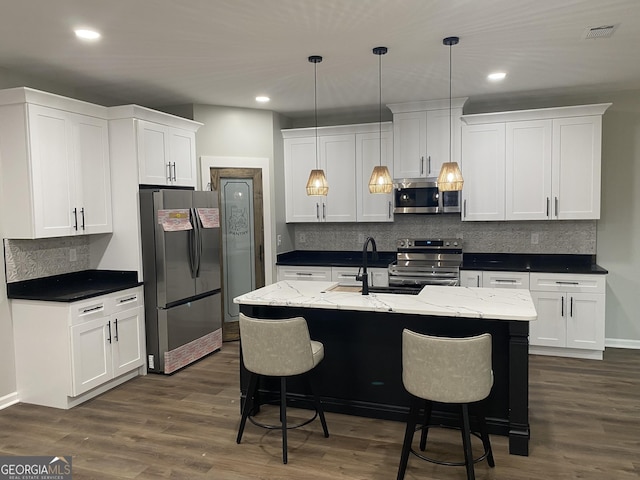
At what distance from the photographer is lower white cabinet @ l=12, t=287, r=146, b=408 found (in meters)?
3.82

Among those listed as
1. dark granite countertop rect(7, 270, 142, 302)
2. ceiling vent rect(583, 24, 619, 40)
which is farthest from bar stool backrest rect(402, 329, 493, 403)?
dark granite countertop rect(7, 270, 142, 302)

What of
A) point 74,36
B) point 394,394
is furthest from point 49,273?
point 394,394

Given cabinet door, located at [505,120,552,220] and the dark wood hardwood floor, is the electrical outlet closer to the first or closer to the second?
cabinet door, located at [505,120,552,220]

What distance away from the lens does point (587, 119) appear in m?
4.93

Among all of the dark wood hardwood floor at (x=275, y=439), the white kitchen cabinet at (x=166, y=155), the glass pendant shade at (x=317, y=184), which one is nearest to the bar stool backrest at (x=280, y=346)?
the dark wood hardwood floor at (x=275, y=439)

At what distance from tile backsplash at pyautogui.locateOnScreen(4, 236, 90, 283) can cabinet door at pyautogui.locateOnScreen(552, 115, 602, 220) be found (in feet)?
15.8

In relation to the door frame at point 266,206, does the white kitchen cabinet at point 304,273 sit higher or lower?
lower

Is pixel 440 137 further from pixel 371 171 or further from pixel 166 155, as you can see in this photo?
pixel 166 155

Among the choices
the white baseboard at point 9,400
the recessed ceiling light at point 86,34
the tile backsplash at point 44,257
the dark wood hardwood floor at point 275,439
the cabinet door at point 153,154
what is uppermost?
the recessed ceiling light at point 86,34

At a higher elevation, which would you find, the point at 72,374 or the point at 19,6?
the point at 19,6

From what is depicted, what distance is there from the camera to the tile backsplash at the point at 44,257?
3.96 metres

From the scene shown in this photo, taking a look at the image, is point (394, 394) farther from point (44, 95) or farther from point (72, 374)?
point (44, 95)

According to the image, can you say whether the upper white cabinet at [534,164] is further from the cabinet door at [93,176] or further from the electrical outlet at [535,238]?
the cabinet door at [93,176]

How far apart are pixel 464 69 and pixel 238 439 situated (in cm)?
349
